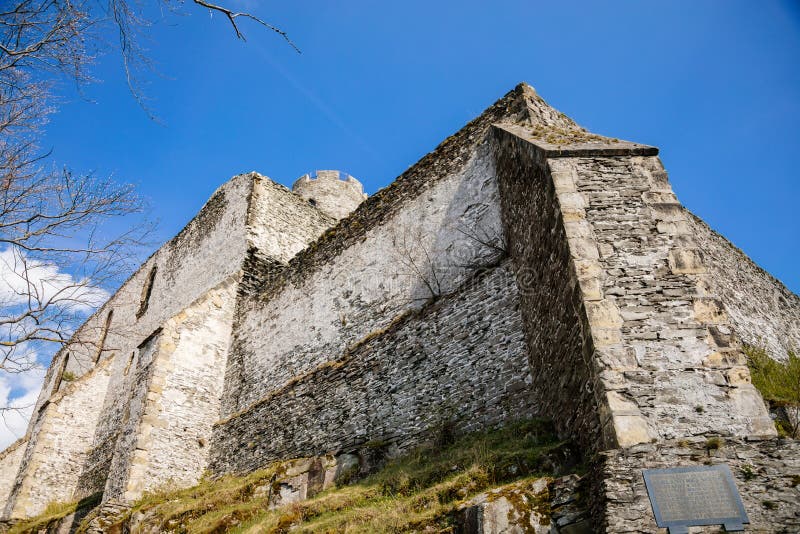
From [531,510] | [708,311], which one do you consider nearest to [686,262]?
[708,311]

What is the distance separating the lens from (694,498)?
454 centimetres

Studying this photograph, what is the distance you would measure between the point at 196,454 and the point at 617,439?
10391mm

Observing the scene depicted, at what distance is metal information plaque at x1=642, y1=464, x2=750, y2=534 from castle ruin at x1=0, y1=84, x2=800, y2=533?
0.10m

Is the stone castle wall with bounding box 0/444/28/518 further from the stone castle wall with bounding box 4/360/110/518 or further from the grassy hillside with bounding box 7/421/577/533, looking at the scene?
the grassy hillside with bounding box 7/421/577/533

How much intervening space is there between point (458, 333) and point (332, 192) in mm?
21072

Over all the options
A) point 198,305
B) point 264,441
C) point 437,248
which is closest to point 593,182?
point 437,248

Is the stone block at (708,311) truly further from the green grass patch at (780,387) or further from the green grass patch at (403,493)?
the green grass patch at (403,493)

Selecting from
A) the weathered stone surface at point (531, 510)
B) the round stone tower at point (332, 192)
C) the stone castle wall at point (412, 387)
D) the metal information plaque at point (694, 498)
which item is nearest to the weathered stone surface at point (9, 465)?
the stone castle wall at point (412, 387)

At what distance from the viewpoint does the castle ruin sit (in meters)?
5.32

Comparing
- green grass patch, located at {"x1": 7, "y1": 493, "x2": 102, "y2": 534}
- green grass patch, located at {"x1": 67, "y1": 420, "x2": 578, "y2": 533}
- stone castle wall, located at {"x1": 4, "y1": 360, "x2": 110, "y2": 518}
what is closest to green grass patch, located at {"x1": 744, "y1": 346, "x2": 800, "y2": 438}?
green grass patch, located at {"x1": 67, "y1": 420, "x2": 578, "y2": 533}

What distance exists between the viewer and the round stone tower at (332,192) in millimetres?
29016

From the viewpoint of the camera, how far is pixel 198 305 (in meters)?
15.1

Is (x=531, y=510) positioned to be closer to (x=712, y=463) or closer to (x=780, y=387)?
(x=712, y=463)

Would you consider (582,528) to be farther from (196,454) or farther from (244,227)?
(244,227)
